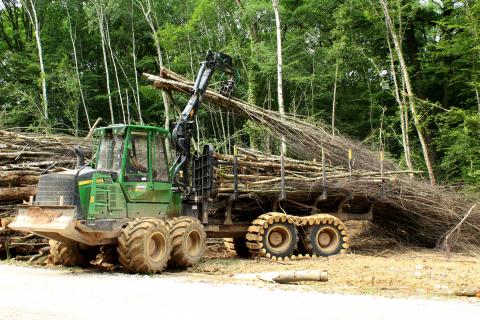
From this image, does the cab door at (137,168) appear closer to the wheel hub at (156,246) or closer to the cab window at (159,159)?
the cab window at (159,159)

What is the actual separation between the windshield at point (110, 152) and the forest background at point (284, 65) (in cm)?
1224

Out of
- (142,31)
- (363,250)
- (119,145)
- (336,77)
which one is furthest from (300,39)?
(119,145)

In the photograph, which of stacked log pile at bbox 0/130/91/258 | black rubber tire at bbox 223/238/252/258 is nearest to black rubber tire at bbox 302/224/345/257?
black rubber tire at bbox 223/238/252/258

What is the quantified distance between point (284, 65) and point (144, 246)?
1884 centimetres

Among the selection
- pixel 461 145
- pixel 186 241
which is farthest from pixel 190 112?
pixel 461 145

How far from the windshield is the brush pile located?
277 cm

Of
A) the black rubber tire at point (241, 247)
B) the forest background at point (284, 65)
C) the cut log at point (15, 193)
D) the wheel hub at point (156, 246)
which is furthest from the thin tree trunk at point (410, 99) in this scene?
the cut log at point (15, 193)

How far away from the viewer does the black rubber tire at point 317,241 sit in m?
13.2

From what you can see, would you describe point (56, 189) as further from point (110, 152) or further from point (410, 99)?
point (410, 99)

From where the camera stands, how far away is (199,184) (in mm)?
12375

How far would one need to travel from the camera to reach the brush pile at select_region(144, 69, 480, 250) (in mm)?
13297

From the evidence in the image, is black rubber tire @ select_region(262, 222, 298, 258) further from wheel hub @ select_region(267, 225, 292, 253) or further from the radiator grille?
the radiator grille

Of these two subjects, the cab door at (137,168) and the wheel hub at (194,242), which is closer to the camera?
the cab door at (137,168)

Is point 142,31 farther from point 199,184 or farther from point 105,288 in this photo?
point 105,288
